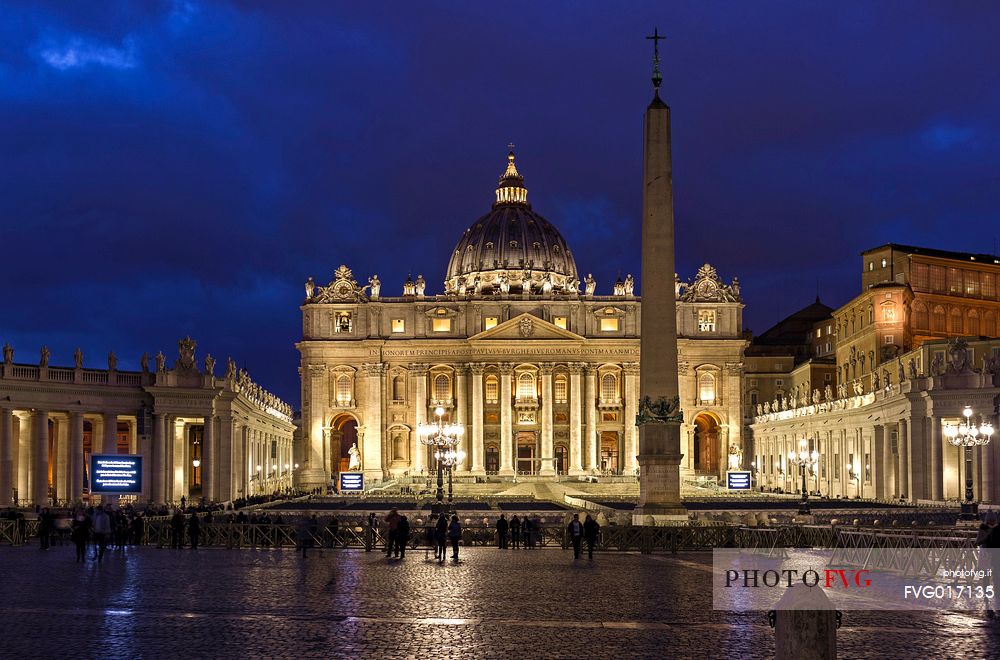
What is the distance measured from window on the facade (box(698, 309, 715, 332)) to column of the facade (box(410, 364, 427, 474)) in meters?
25.7

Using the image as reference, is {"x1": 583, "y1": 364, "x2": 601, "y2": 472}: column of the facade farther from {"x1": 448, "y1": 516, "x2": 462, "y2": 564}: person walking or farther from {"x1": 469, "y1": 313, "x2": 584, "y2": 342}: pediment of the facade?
{"x1": 448, "y1": 516, "x2": 462, "y2": 564}: person walking

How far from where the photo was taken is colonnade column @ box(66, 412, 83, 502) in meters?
51.9

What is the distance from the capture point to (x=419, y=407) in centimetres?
11219

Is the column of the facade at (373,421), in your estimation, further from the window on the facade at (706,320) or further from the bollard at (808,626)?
the bollard at (808,626)

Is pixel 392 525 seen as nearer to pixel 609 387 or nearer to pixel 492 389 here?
pixel 492 389

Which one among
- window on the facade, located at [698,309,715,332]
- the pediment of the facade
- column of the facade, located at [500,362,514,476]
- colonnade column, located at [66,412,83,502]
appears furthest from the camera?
window on the facade, located at [698,309,715,332]

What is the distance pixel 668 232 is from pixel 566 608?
52.9 feet

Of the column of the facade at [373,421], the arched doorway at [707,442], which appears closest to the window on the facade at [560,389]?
the arched doorway at [707,442]

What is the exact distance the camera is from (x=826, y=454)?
76625 mm

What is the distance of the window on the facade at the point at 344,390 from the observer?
114300 mm

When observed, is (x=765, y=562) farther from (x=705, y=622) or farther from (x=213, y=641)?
(x=213, y=641)

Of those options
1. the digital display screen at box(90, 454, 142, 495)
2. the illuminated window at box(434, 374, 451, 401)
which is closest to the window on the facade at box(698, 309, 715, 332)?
the illuminated window at box(434, 374, 451, 401)

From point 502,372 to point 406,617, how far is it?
3710 inches

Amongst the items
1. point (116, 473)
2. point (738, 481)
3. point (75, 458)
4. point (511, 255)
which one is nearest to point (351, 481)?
point (75, 458)
